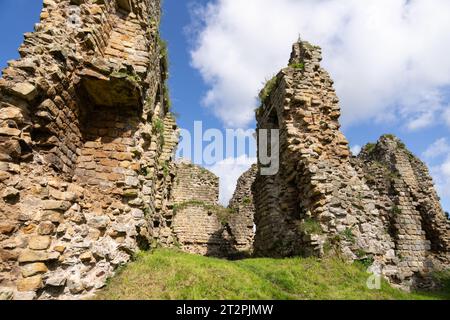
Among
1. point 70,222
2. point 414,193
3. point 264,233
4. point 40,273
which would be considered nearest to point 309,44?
point 264,233

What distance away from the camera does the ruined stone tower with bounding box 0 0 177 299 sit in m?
4.20

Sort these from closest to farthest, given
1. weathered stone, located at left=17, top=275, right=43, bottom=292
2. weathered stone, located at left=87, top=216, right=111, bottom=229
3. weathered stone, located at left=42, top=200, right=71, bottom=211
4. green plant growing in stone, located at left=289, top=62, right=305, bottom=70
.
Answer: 1. weathered stone, located at left=17, top=275, right=43, bottom=292
2. weathered stone, located at left=42, top=200, right=71, bottom=211
3. weathered stone, located at left=87, top=216, right=111, bottom=229
4. green plant growing in stone, located at left=289, top=62, right=305, bottom=70

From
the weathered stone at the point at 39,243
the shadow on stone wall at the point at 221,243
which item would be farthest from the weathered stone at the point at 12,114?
the shadow on stone wall at the point at 221,243

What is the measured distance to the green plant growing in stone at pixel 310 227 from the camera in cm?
720

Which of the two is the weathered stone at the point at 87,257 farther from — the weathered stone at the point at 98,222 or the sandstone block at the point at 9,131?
the sandstone block at the point at 9,131

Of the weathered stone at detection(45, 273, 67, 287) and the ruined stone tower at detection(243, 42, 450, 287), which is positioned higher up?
the ruined stone tower at detection(243, 42, 450, 287)

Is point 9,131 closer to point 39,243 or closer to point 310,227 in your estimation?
point 39,243

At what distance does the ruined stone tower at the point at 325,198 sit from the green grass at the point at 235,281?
719 mm

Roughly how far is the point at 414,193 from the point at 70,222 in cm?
1290

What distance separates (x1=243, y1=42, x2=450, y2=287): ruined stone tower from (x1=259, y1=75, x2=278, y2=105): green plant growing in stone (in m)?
0.03

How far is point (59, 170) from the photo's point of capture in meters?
4.94

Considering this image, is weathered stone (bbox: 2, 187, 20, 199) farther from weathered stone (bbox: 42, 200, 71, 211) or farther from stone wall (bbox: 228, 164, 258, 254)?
stone wall (bbox: 228, 164, 258, 254)

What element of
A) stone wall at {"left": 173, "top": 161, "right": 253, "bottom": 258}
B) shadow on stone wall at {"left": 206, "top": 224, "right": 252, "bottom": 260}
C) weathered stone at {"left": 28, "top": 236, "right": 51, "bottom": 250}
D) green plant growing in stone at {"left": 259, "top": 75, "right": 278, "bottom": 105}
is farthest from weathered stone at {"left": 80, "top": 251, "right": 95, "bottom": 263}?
shadow on stone wall at {"left": 206, "top": 224, "right": 252, "bottom": 260}

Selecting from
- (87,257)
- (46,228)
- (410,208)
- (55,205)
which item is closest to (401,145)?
(410,208)
